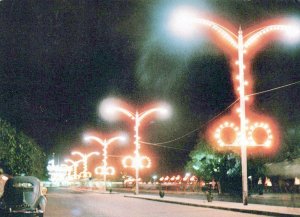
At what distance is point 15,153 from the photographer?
54281 mm

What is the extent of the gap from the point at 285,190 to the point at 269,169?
8.87ft

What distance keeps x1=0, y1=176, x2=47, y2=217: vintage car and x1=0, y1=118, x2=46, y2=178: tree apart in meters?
28.7

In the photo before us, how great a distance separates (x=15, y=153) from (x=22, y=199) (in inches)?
1412

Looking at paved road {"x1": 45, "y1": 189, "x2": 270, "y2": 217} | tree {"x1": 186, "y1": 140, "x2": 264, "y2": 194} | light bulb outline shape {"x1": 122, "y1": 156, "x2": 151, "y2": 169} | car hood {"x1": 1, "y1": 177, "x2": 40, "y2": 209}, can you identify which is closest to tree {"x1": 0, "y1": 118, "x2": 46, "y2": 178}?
light bulb outline shape {"x1": 122, "y1": 156, "x2": 151, "y2": 169}

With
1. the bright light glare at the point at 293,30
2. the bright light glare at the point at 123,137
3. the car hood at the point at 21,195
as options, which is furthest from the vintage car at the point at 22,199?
the bright light glare at the point at 123,137

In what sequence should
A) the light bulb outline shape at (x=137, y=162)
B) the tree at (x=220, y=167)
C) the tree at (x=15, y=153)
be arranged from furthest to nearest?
1. the tree at (x=220, y=167)
2. the light bulb outline shape at (x=137, y=162)
3. the tree at (x=15, y=153)

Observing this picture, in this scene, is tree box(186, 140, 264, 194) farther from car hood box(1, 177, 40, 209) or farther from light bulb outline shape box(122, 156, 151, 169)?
car hood box(1, 177, 40, 209)

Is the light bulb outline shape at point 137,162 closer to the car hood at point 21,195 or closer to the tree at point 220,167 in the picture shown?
the tree at point 220,167

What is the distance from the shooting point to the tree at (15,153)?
49531mm

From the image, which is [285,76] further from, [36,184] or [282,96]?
[36,184]

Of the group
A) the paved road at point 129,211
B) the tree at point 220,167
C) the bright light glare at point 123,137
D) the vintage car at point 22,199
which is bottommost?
the paved road at point 129,211

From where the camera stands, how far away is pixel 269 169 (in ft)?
158

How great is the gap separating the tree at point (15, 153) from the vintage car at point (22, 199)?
1131 inches

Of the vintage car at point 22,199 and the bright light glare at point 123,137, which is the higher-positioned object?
the bright light glare at point 123,137
